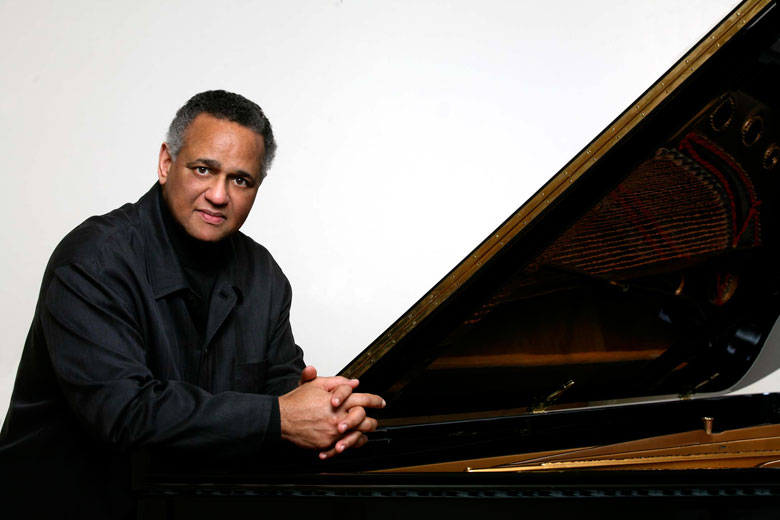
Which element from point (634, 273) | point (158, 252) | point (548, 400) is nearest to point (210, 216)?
point (158, 252)

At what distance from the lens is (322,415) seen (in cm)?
206

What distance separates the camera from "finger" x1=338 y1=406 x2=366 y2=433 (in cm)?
206

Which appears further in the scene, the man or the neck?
the neck

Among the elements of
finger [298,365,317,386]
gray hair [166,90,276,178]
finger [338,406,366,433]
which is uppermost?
gray hair [166,90,276,178]

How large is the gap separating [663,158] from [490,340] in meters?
0.76

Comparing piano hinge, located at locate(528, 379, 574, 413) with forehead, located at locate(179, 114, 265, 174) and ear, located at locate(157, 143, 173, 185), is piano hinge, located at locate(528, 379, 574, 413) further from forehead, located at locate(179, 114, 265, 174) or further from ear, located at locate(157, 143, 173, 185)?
ear, located at locate(157, 143, 173, 185)

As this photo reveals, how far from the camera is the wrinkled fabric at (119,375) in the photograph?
77.9 inches

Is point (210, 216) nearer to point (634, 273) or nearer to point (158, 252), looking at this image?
point (158, 252)

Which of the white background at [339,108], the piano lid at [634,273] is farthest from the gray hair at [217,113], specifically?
the white background at [339,108]

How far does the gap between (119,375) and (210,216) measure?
0.57 m

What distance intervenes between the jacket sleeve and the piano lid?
43 cm

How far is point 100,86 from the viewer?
4469 millimetres

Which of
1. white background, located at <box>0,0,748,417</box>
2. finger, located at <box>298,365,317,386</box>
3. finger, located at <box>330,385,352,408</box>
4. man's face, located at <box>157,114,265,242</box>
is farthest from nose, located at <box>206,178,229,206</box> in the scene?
white background, located at <box>0,0,748,417</box>

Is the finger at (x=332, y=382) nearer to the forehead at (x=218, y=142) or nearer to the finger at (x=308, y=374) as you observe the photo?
the finger at (x=308, y=374)
